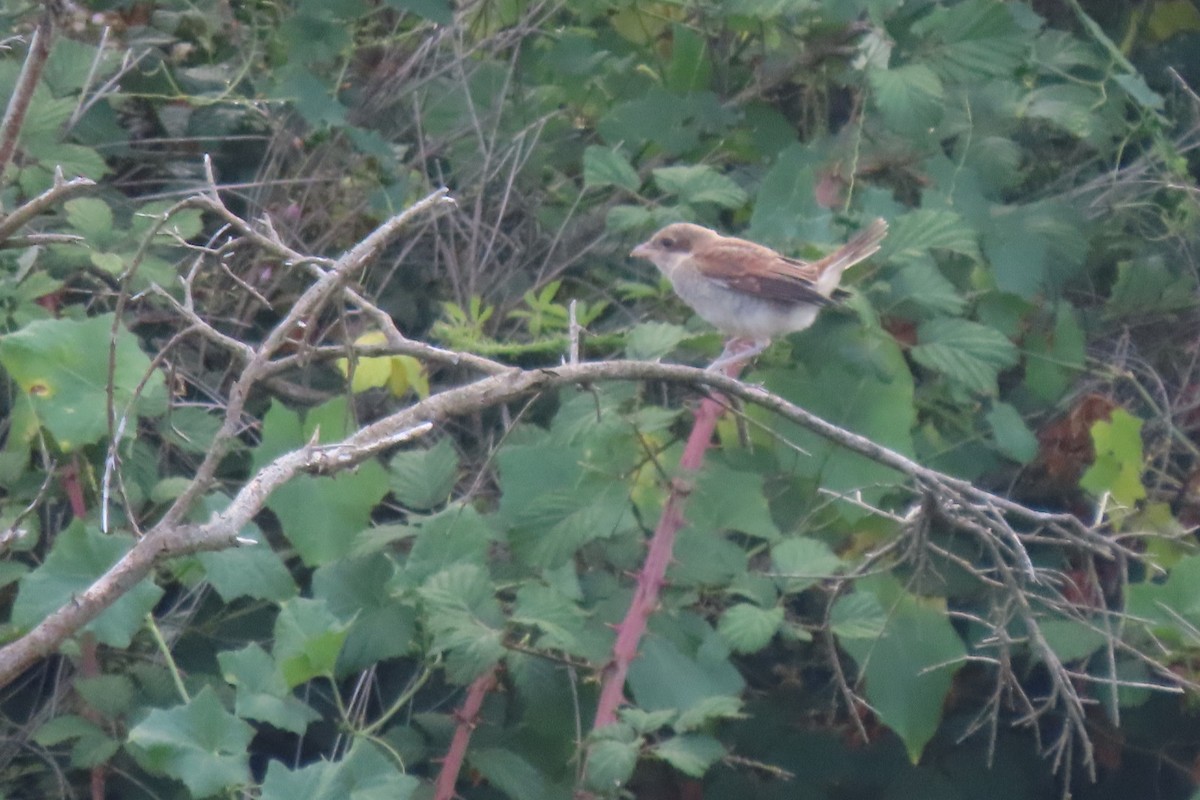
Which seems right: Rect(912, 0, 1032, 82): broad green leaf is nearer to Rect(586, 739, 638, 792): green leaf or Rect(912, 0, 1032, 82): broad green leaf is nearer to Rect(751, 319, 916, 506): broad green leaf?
Rect(751, 319, 916, 506): broad green leaf

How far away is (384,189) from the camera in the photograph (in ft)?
14.2

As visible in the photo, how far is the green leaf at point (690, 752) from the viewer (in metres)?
2.73

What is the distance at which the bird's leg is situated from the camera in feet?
11.3

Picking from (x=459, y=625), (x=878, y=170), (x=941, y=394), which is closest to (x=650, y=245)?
(x=878, y=170)

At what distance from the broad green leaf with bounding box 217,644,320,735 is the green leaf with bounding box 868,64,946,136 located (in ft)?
6.42

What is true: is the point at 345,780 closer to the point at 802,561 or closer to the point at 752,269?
the point at 802,561

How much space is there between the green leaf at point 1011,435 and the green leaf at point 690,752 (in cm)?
125

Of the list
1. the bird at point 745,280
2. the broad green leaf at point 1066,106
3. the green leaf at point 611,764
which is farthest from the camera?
the broad green leaf at point 1066,106

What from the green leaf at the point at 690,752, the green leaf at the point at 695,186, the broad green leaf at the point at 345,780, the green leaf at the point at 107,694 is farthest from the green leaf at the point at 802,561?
the green leaf at the point at 107,694

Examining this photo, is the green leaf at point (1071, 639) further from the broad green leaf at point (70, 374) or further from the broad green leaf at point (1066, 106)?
the broad green leaf at point (70, 374)

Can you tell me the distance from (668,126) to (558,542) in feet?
5.27

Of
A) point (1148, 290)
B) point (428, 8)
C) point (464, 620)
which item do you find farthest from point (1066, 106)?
point (464, 620)

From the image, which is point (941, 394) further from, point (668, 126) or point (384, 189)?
point (384, 189)

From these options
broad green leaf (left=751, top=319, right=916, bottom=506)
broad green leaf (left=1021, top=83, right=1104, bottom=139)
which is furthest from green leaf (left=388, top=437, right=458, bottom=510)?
broad green leaf (left=1021, top=83, right=1104, bottom=139)
